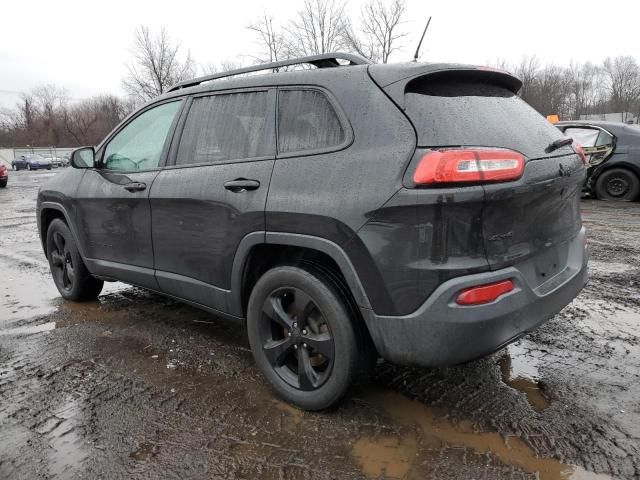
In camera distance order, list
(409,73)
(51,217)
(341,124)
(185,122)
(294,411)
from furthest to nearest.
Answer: (51,217) → (185,122) → (294,411) → (341,124) → (409,73)

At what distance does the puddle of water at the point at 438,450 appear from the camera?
85.5 inches

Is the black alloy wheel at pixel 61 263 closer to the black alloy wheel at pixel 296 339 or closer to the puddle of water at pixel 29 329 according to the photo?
the puddle of water at pixel 29 329

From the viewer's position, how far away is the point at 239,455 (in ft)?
7.70

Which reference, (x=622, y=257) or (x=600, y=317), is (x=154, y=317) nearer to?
(x=600, y=317)

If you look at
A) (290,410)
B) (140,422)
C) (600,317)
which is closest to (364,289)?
(290,410)

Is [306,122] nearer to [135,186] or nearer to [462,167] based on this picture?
[462,167]

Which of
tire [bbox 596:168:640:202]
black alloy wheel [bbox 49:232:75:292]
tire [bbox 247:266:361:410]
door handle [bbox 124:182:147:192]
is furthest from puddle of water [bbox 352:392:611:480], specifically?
tire [bbox 596:168:640:202]

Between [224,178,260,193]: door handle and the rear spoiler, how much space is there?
0.84 m

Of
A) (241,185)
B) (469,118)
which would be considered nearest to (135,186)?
(241,185)

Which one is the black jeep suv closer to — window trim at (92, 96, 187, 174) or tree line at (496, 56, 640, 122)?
window trim at (92, 96, 187, 174)

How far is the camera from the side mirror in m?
4.17

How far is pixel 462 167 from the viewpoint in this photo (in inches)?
83.5

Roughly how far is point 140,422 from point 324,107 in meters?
1.92

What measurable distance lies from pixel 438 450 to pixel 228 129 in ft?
7.02
